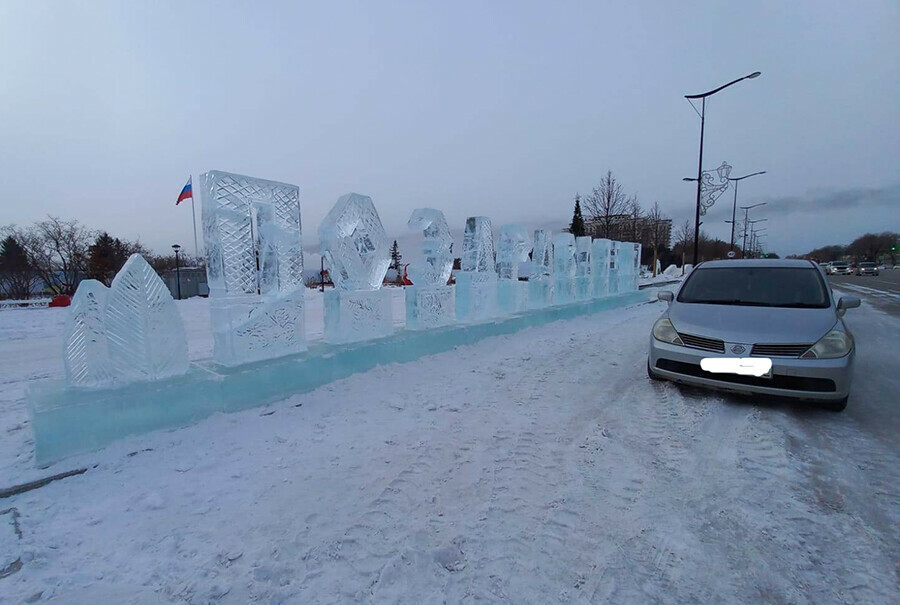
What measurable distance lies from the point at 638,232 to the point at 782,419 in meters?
39.6

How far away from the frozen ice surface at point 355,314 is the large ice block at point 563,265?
627 cm

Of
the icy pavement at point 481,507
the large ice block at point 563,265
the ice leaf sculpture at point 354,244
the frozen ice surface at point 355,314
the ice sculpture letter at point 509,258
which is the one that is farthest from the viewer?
the large ice block at point 563,265

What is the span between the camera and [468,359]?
6246 mm

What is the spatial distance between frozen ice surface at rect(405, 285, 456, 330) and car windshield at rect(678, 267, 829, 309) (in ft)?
12.3

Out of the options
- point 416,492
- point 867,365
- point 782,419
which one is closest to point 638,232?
point 867,365

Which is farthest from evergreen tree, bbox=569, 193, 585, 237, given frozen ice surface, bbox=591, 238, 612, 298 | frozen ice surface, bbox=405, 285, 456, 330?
frozen ice surface, bbox=405, 285, 456, 330

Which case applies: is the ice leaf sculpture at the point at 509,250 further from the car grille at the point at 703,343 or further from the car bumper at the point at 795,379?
the car bumper at the point at 795,379

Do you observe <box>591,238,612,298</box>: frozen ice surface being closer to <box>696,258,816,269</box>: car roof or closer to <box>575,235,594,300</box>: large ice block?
<box>575,235,594,300</box>: large ice block

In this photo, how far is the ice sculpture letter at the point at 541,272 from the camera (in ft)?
32.9

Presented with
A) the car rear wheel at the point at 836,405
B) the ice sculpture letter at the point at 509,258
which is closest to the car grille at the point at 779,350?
the car rear wheel at the point at 836,405

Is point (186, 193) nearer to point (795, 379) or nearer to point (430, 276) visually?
point (430, 276)

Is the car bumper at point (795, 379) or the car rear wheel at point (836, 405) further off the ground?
the car bumper at point (795, 379)

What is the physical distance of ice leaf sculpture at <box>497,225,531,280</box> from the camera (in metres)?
9.09

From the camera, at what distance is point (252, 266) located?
4652 mm
